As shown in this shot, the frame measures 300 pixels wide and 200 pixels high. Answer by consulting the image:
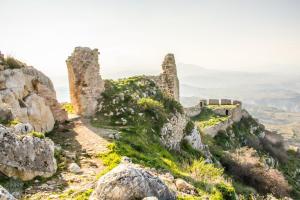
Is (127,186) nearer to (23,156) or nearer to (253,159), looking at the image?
(23,156)

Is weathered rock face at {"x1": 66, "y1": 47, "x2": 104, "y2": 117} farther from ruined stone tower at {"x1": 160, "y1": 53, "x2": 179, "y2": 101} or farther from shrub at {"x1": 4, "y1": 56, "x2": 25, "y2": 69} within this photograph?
ruined stone tower at {"x1": 160, "y1": 53, "x2": 179, "y2": 101}

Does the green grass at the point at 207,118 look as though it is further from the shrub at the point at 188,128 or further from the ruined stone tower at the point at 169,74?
the shrub at the point at 188,128

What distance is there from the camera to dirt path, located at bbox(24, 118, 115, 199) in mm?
10141

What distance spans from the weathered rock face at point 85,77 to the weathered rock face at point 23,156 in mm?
8718

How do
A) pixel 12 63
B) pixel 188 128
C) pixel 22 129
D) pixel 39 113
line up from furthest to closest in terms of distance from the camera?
pixel 188 128, pixel 12 63, pixel 39 113, pixel 22 129

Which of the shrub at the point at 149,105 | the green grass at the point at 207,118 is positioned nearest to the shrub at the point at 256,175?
the shrub at the point at 149,105

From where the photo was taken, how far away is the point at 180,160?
17.7 metres

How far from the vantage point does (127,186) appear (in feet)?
27.8

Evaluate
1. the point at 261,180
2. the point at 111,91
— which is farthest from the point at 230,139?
the point at 111,91

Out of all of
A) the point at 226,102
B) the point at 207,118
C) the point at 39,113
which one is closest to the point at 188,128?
the point at 39,113

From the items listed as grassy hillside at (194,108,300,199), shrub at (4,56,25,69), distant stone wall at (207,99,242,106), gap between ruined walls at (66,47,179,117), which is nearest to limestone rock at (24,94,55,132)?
shrub at (4,56,25,69)

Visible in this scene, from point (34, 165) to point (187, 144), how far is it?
11.2 metres

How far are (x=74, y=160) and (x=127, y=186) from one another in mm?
4837

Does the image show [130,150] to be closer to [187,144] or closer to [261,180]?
[187,144]
